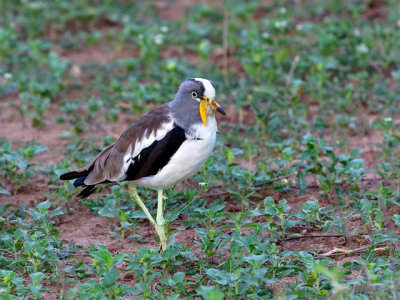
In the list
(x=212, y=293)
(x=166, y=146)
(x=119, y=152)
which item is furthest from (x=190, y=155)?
(x=212, y=293)

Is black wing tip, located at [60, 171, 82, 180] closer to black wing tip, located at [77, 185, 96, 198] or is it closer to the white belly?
black wing tip, located at [77, 185, 96, 198]

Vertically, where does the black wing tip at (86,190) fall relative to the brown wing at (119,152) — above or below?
below

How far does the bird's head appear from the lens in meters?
5.27

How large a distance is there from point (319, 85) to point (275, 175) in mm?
2148

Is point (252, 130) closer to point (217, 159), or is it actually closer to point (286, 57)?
point (217, 159)

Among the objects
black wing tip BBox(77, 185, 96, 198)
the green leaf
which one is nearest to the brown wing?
black wing tip BBox(77, 185, 96, 198)

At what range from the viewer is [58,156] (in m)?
7.38

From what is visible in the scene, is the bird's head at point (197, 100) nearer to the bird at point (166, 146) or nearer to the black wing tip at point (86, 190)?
the bird at point (166, 146)

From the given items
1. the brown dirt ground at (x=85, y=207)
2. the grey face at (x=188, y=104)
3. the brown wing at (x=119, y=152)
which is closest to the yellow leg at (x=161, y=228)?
the brown dirt ground at (x=85, y=207)

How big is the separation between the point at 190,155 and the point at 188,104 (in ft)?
1.35

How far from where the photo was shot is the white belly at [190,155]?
5.15 m

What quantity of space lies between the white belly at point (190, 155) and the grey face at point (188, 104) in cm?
10

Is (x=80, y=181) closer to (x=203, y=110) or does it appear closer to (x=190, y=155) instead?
(x=190, y=155)

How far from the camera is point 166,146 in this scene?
523 cm
